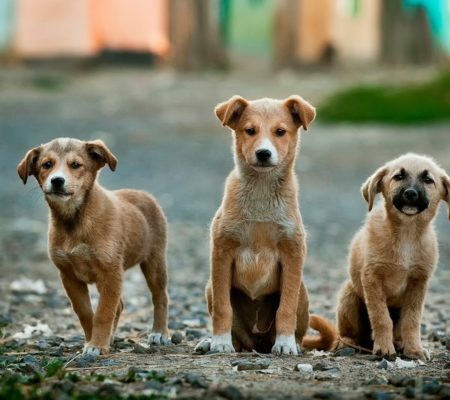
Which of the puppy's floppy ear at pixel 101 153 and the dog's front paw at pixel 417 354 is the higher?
the puppy's floppy ear at pixel 101 153

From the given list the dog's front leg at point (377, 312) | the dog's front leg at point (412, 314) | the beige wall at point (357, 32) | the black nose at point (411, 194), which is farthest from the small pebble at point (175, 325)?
the beige wall at point (357, 32)

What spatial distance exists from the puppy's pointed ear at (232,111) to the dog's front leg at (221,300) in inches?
31.2

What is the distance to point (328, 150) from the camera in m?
20.0

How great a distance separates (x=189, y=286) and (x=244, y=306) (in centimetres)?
338

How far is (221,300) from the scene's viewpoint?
7039 millimetres

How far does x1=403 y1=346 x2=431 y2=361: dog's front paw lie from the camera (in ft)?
23.0

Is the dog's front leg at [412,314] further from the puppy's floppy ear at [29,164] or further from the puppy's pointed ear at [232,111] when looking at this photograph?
the puppy's floppy ear at [29,164]

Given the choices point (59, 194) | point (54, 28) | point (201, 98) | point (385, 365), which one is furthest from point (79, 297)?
point (54, 28)

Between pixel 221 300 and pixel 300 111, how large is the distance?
1.28 meters

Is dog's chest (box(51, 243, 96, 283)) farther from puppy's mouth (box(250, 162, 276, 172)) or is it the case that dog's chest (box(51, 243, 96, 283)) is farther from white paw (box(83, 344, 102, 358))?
puppy's mouth (box(250, 162, 276, 172))

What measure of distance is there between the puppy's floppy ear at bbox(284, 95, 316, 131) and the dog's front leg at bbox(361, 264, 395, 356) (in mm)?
994

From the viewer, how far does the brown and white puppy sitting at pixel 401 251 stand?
7043 mm

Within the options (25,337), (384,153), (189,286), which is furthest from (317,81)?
(25,337)

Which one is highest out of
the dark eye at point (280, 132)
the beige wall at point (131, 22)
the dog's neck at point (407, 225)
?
the beige wall at point (131, 22)
